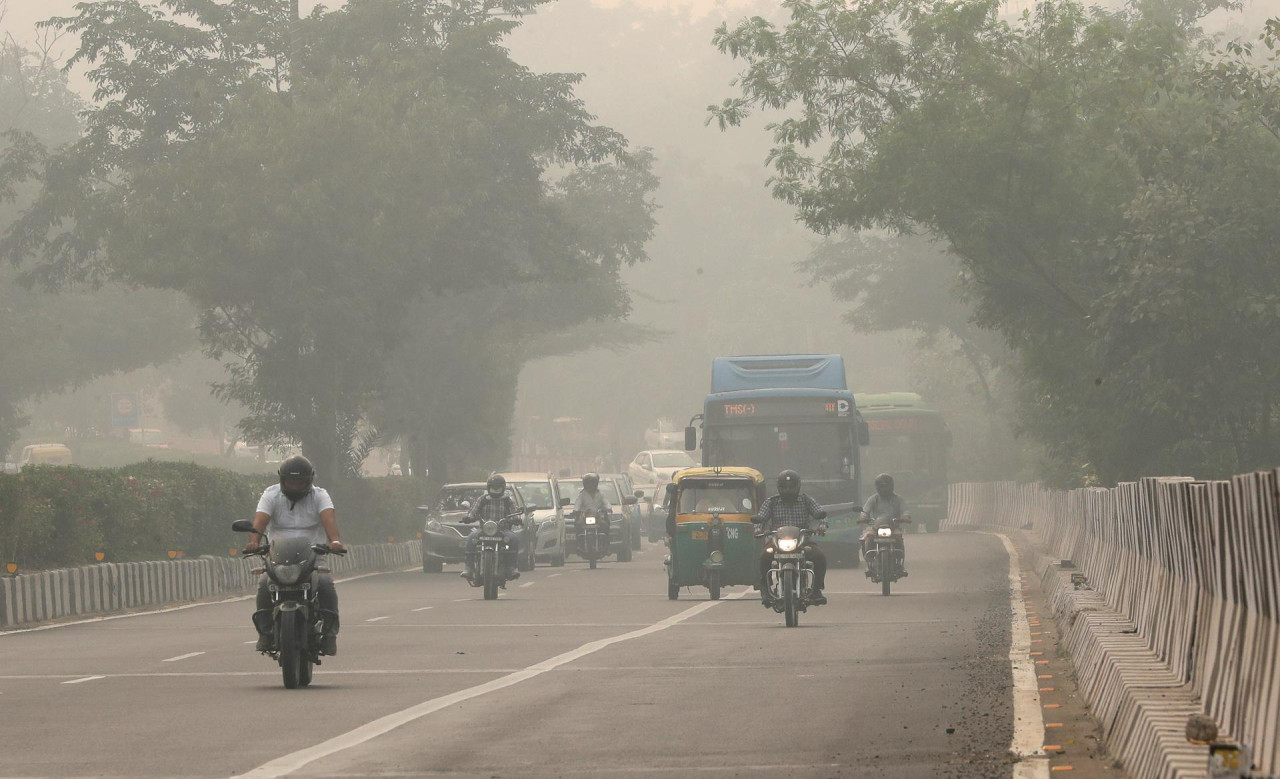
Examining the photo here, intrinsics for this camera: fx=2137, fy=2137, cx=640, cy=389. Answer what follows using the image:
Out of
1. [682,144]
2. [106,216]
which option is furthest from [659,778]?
[682,144]

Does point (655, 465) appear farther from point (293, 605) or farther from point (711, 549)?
point (293, 605)

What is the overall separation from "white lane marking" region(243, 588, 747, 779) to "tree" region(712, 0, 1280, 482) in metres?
10.1

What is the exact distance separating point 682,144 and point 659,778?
563 feet

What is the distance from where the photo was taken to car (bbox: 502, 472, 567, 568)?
41.5 metres

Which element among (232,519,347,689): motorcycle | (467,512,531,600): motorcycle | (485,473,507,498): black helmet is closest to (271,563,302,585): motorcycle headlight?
(232,519,347,689): motorcycle

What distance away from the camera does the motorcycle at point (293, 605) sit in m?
14.9

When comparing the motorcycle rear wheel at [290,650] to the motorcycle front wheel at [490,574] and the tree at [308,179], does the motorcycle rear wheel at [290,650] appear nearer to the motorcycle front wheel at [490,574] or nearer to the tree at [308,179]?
the motorcycle front wheel at [490,574]

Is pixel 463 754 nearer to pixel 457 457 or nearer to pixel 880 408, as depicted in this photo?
pixel 457 457

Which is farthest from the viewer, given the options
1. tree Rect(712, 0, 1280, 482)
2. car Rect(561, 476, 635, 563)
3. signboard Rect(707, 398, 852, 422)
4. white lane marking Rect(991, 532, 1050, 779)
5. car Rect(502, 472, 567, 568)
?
car Rect(561, 476, 635, 563)

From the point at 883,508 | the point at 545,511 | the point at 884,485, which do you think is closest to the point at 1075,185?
the point at 884,485

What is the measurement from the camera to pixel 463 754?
422 inches

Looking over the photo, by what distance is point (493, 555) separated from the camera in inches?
1123

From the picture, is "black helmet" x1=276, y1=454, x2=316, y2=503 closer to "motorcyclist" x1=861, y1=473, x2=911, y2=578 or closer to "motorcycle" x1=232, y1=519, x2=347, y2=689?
"motorcycle" x1=232, y1=519, x2=347, y2=689

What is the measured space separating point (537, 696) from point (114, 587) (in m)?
14.8
